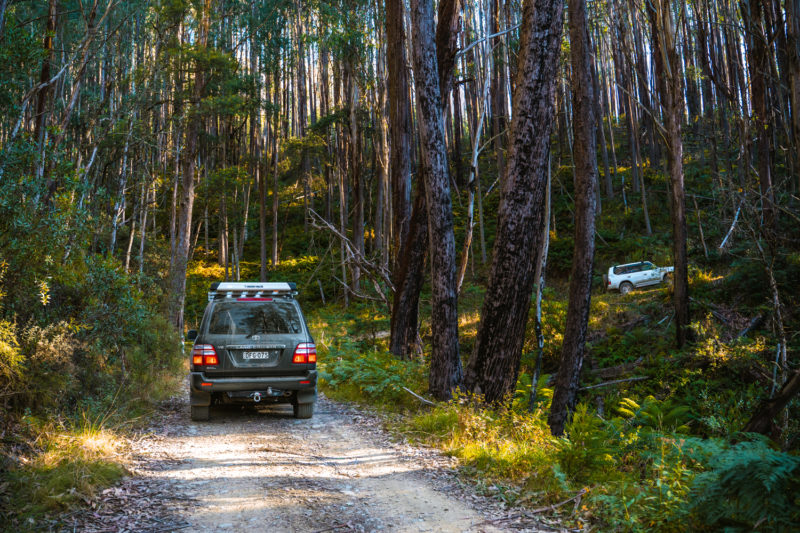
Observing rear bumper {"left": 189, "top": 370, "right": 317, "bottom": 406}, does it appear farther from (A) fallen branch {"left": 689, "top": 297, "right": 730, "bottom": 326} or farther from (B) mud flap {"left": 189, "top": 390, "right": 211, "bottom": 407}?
(A) fallen branch {"left": 689, "top": 297, "right": 730, "bottom": 326}

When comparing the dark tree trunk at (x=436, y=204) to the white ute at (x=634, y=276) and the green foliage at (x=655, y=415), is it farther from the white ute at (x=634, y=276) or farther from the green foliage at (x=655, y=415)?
the white ute at (x=634, y=276)

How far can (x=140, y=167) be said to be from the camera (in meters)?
26.6

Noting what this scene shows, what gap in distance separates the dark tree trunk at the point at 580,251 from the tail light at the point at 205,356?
572 centimetres

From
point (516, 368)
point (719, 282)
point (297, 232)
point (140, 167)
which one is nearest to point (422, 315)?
point (719, 282)

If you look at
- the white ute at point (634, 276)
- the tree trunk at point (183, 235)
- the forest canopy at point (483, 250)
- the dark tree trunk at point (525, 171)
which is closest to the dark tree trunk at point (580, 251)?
the forest canopy at point (483, 250)

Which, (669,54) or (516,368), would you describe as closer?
(516,368)

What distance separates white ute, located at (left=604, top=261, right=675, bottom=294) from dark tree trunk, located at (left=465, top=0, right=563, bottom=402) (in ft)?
62.6

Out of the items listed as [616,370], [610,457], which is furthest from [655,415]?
[616,370]

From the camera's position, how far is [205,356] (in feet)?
24.7

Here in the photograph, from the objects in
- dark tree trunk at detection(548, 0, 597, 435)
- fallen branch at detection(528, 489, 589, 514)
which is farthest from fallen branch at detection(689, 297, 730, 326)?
fallen branch at detection(528, 489, 589, 514)

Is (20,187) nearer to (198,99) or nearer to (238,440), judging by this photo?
(238,440)

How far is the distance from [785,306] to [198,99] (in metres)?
21.0

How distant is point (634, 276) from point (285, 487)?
77.6 feet

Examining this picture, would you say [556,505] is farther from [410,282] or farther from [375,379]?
[410,282]
